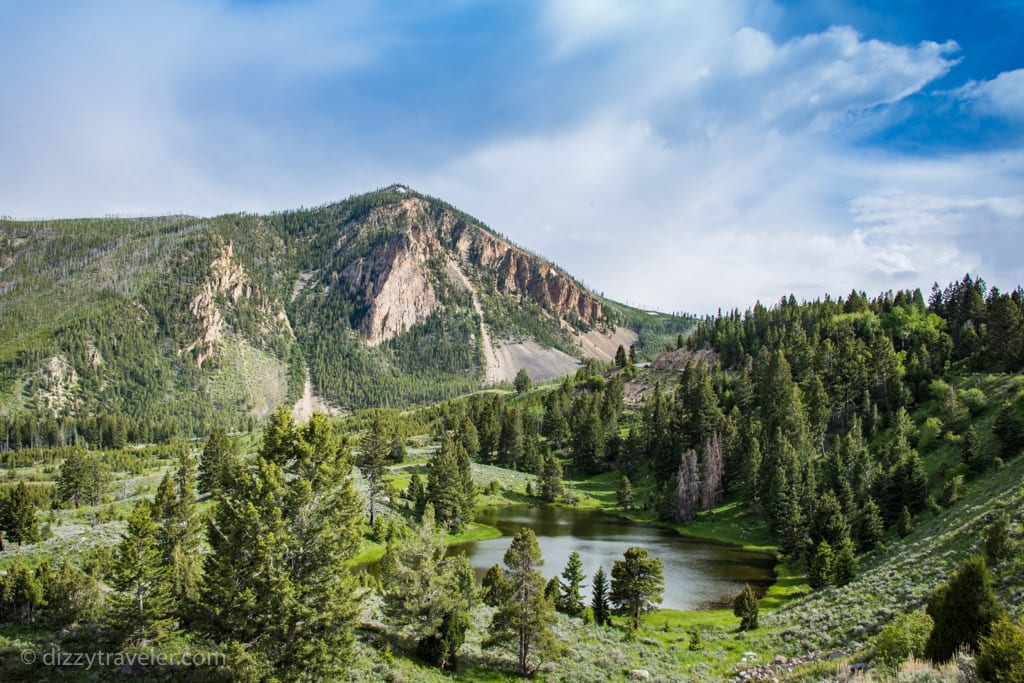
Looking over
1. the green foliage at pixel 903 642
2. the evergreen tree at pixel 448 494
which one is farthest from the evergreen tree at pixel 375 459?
the green foliage at pixel 903 642

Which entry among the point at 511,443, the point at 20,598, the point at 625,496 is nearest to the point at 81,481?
the point at 20,598

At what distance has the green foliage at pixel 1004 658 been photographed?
1486 centimetres

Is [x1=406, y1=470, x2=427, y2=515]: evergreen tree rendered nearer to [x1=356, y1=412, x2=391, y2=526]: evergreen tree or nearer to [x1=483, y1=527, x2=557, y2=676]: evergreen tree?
[x1=356, y1=412, x2=391, y2=526]: evergreen tree

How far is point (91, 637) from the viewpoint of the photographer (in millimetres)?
29125

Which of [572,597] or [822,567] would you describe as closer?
[572,597]

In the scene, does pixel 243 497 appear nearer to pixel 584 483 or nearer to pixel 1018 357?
pixel 584 483

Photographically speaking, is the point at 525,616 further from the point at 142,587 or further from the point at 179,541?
the point at 179,541

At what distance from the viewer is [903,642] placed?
2380 centimetres

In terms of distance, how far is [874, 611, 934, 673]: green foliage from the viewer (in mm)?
22978

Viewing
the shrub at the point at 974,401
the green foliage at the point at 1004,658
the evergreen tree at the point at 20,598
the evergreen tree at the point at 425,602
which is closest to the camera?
the green foliage at the point at 1004,658

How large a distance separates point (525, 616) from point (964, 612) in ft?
68.7

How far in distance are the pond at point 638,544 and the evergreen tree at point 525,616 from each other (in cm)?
2099

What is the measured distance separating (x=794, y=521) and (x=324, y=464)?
212ft

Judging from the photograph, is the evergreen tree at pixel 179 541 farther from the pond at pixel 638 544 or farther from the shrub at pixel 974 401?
the shrub at pixel 974 401
